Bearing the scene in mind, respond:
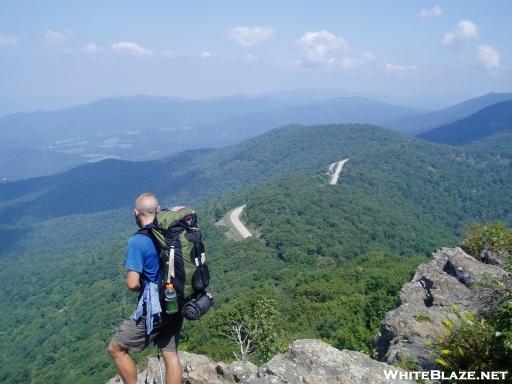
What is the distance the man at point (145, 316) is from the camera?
648 cm

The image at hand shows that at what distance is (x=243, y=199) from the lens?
122 meters

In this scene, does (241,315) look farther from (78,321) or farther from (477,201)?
(477,201)

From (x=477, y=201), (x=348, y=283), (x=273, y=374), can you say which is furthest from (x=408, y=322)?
(x=477, y=201)

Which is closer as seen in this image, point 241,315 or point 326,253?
point 241,315

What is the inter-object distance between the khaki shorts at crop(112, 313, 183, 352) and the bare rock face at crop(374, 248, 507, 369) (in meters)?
5.13

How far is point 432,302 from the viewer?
15.8 meters

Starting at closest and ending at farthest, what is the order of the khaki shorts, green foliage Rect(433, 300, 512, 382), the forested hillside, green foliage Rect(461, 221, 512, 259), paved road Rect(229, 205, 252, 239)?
green foliage Rect(433, 300, 512, 382) < the khaki shorts < green foliage Rect(461, 221, 512, 259) < the forested hillside < paved road Rect(229, 205, 252, 239)

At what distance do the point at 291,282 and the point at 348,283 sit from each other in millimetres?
10317

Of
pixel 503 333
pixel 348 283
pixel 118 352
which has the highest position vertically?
pixel 503 333

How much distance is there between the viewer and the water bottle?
6484mm

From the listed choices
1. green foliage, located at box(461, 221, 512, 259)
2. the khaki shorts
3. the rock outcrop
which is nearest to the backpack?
the khaki shorts

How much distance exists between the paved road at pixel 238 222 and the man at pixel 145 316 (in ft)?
256

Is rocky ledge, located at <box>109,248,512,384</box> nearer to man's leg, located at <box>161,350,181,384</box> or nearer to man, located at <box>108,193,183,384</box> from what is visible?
man's leg, located at <box>161,350,181,384</box>

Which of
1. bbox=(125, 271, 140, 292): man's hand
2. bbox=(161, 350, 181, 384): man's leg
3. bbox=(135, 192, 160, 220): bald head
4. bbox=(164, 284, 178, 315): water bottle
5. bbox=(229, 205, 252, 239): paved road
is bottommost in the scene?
bbox=(229, 205, 252, 239): paved road
